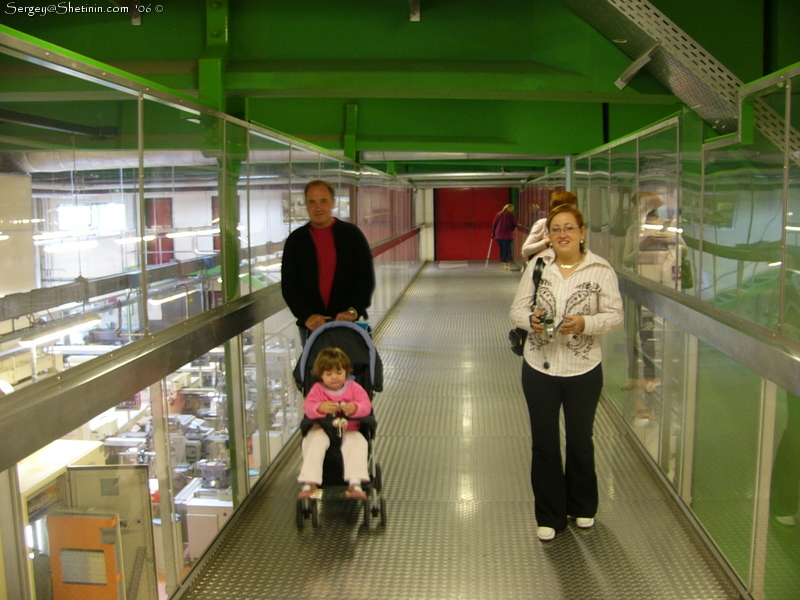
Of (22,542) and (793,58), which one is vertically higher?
(793,58)

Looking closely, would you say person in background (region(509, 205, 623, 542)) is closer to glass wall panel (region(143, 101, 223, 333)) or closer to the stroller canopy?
the stroller canopy

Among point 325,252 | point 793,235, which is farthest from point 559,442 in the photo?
point 325,252

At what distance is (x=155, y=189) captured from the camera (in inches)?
118

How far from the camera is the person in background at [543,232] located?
3.79 meters

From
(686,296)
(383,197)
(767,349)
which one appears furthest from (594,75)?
(383,197)

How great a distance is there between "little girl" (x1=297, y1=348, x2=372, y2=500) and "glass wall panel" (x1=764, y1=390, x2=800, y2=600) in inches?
71.2

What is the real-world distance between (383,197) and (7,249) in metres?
9.79

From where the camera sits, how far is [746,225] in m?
3.14

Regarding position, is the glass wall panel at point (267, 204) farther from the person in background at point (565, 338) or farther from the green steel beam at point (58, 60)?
the person in background at point (565, 338)

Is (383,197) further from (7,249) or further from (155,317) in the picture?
(7,249)

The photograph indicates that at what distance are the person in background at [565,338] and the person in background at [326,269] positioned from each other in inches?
41.5

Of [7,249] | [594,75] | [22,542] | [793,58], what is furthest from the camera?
[594,75]

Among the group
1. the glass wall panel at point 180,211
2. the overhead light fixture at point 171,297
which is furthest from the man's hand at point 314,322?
the overhead light fixture at point 171,297

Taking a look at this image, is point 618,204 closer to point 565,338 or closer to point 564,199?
point 564,199
